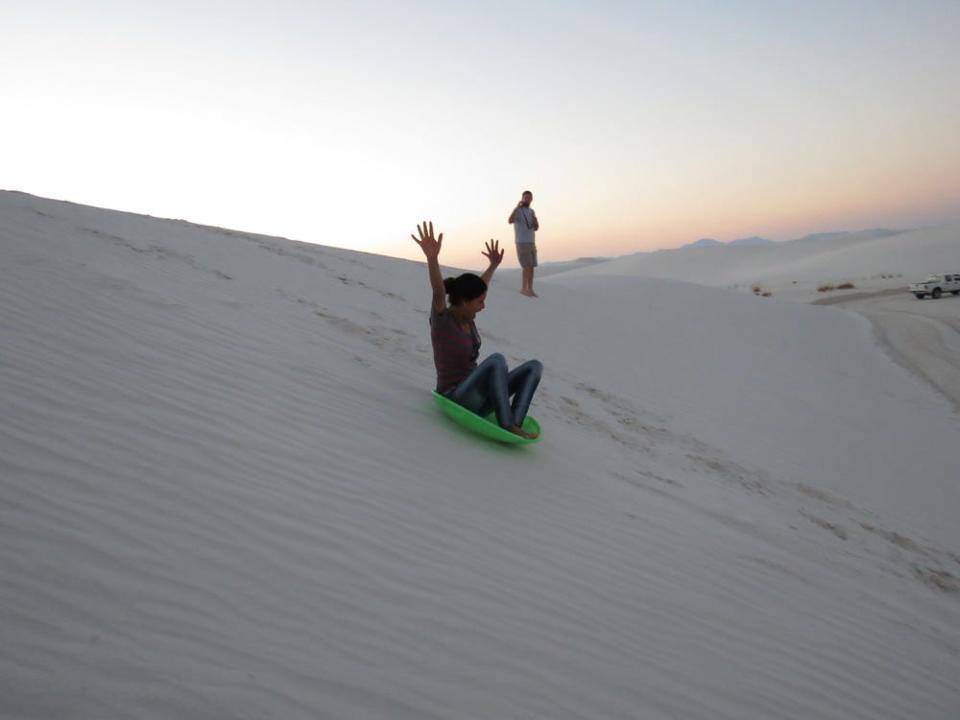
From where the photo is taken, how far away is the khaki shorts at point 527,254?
473 inches

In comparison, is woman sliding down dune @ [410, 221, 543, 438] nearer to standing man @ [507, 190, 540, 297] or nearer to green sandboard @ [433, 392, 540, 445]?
green sandboard @ [433, 392, 540, 445]

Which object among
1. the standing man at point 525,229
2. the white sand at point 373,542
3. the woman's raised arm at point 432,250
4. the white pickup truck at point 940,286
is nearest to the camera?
the white sand at point 373,542

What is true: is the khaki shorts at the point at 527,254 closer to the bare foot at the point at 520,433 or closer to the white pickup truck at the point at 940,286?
the bare foot at the point at 520,433

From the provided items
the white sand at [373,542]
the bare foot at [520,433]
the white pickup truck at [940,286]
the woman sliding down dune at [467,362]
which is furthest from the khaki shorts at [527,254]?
the white pickup truck at [940,286]

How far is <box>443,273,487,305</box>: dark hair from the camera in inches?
168

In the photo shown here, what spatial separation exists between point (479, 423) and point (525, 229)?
8087 millimetres

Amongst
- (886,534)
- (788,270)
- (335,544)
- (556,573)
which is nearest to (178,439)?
(335,544)

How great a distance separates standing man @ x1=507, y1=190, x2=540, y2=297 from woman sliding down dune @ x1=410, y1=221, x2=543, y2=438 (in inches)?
295

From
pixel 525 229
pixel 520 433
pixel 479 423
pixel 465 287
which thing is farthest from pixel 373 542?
pixel 525 229

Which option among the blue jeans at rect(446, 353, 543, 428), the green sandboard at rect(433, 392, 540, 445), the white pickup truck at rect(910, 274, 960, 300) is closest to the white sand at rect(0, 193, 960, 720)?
the green sandboard at rect(433, 392, 540, 445)

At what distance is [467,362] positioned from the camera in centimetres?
460

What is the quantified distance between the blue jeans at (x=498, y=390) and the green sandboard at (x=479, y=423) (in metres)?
0.06

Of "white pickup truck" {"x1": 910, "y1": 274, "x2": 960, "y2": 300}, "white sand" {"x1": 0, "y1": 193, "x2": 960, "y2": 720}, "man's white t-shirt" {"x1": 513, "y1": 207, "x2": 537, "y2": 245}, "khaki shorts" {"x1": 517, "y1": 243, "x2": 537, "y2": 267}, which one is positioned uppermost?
"man's white t-shirt" {"x1": 513, "y1": 207, "x2": 537, "y2": 245}

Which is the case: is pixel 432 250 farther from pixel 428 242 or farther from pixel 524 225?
pixel 524 225
